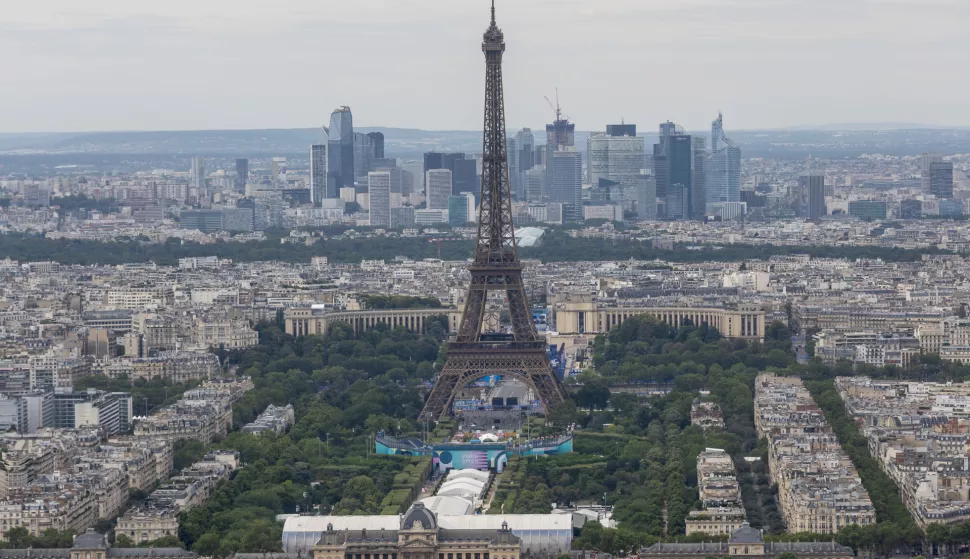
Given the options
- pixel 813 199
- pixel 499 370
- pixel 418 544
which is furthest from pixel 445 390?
pixel 813 199

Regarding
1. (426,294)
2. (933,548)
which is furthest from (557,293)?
(933,548)

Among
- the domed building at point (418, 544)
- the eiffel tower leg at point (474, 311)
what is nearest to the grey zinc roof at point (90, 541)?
the domed building at point (418, 544)

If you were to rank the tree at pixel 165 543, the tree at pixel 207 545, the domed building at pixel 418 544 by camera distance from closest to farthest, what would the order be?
the domed building at pixel 418 544 < the tree at pixel 207 545 < the tree at pixel 165 543

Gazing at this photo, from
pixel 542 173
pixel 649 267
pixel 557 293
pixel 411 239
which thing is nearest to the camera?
pixel 557 293

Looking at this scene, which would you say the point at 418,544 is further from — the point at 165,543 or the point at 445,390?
the point at 445,390

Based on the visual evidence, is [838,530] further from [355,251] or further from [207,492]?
[355,251]

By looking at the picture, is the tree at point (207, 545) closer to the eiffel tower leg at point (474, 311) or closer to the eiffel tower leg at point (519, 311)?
the eiffel tower leg at point (474, 311)

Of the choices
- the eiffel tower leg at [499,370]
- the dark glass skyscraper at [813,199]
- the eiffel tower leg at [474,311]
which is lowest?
the dark glass skyscraper at [813,199]

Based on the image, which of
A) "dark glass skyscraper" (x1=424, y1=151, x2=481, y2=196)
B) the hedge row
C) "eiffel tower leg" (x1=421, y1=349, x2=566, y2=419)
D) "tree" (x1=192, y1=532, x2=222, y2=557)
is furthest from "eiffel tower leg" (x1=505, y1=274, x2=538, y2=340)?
"dark glass skyscraper" (x1=424, y1=151, x2=481, y2=196)
